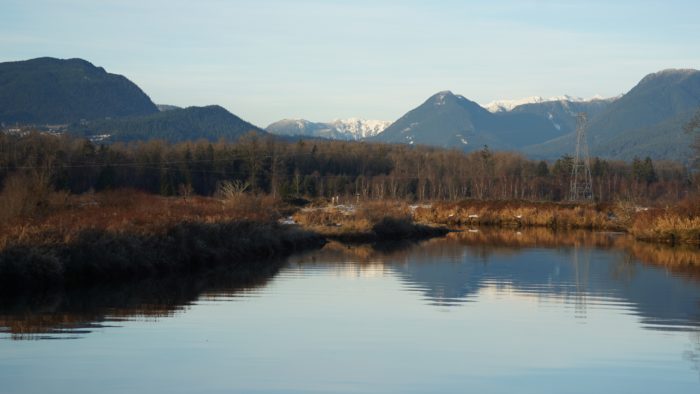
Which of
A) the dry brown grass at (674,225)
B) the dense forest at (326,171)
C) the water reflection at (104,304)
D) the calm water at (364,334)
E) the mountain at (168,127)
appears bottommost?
the calm water at (364,334)

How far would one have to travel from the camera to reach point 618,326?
Answer: 1850 cm

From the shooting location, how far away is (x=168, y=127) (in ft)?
582

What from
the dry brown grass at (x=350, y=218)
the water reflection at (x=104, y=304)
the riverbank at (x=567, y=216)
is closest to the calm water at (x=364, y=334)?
the water reflection at (x=104, y=304)

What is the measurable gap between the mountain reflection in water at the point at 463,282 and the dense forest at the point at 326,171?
968 inches

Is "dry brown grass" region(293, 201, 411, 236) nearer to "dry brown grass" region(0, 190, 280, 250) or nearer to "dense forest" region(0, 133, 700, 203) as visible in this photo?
"dry brown grass" region(0, 190, 280, 250)

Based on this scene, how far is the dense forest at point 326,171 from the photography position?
7125 cm

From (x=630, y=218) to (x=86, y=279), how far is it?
42118 millimetres

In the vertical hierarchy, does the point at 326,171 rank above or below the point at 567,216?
above

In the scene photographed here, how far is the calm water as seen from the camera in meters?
12.8

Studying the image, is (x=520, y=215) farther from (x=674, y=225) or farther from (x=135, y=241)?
(x=135, y=241)

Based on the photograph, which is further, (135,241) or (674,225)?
(674,225)

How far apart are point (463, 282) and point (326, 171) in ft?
268

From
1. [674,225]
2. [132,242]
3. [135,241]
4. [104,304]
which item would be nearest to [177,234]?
[135,241]

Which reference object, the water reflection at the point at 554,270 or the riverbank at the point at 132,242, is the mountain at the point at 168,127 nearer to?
the water reflection at the point at 554,270
